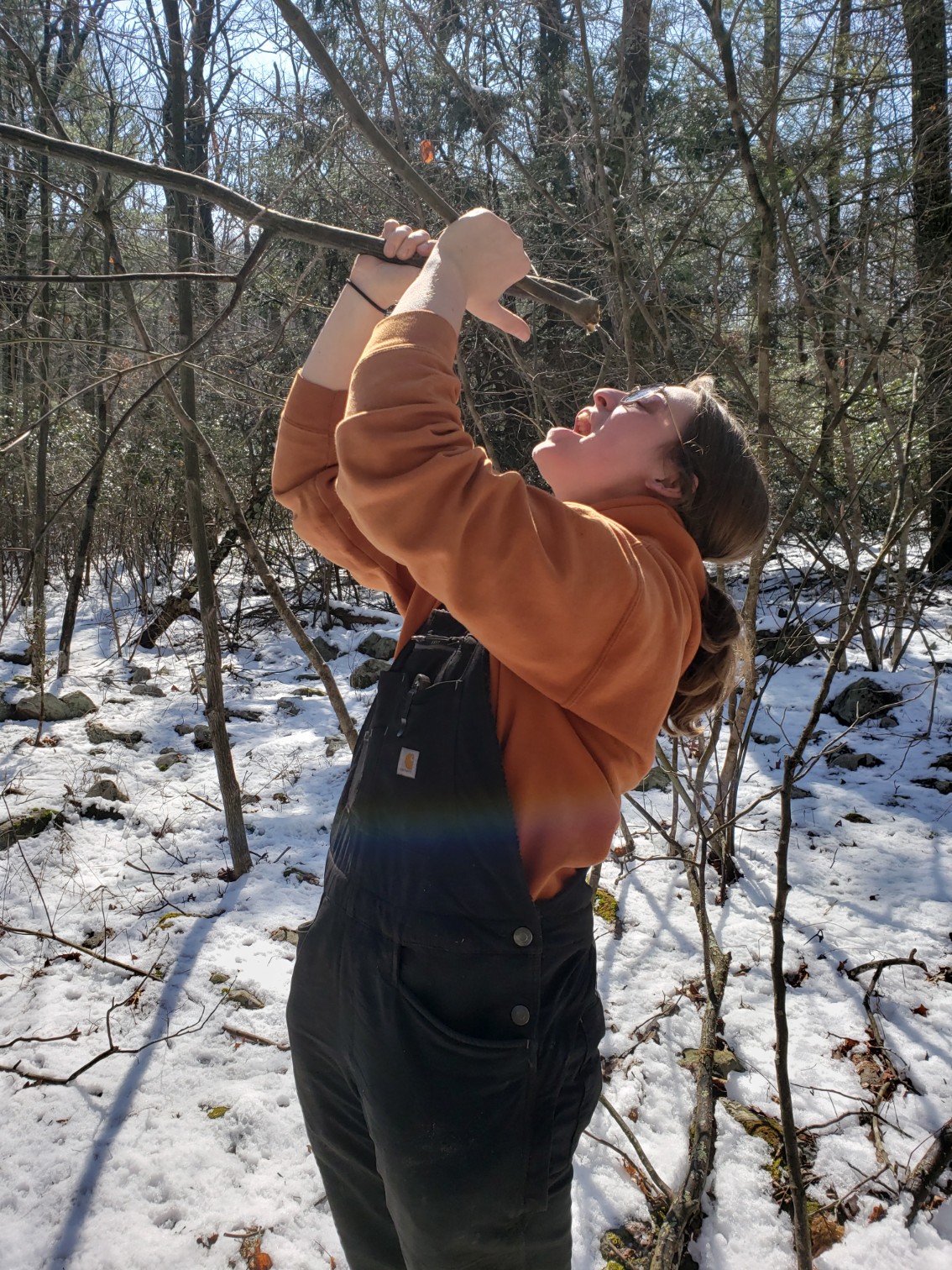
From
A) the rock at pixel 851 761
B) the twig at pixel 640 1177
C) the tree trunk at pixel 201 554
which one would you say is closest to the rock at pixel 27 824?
the tree trunk at pixel 201 554

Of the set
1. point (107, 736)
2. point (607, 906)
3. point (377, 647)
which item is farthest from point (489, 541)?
point (377, 647)

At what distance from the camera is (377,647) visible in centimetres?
640

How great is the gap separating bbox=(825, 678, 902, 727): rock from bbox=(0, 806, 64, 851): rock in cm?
441

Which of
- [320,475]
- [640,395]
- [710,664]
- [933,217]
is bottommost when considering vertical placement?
[710,664]

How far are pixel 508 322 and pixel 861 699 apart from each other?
4354 millimetres

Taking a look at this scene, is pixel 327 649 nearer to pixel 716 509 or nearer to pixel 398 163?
pixel 398 163

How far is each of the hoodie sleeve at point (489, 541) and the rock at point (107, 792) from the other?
3665 mm

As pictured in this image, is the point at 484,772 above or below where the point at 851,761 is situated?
above

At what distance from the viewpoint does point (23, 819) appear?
3547mm

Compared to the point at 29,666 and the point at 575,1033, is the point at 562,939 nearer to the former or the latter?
the point at 575,1033

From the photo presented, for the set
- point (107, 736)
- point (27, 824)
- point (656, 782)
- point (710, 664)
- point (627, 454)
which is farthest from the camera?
point (107, 736)

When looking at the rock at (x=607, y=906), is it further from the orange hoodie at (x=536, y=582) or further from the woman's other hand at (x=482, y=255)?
the woman's other hand at (x=482, y=255)

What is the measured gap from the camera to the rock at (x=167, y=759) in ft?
14.5

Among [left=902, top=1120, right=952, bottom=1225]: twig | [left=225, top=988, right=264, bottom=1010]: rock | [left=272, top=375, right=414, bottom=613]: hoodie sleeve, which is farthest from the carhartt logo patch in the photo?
[left=225, top=988, right=264, bottom=1010]: rock
